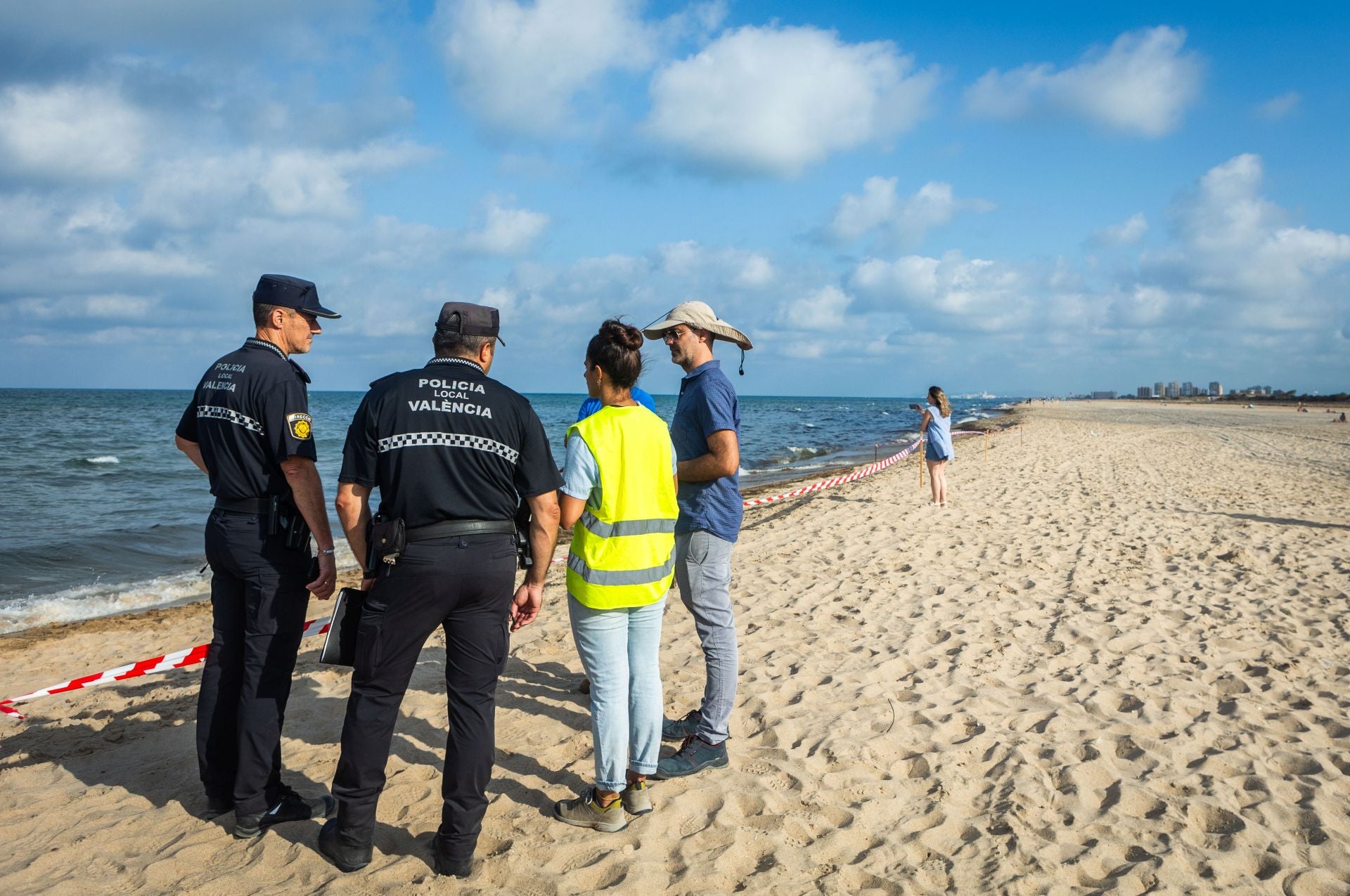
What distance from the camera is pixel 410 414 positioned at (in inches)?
106

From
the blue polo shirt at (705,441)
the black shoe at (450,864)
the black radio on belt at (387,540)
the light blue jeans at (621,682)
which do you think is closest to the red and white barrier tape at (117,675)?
the black shoe at (450,864)

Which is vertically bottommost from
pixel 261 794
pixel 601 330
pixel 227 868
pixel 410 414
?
pixel 227 868

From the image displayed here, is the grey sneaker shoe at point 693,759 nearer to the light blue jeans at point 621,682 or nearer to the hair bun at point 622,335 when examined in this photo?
the light blue jeans at point 621,682

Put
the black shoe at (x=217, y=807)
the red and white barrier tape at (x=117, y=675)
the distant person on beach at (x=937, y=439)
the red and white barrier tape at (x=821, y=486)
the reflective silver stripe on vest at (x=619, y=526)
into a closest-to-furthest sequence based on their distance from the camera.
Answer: the reflective silver stripe on vest at (x=619, y=526)
the black shoe at (x=217, y=807)
the red and white barrier tape at (x=117, y=675)
the distant person on beach at (x=937, y=439)
the red and white barrier tape at (x=821, y=486)

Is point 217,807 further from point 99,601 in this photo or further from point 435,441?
point 99,601

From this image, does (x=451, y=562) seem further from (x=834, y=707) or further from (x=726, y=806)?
(x=834, y=707)

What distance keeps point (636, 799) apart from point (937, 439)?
946 centimetres

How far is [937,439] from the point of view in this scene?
11648 mm

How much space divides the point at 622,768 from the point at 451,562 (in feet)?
3.90

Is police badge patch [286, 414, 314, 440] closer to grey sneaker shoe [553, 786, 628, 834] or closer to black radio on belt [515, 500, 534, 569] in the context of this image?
black radio on belt [515, 500, 534, 569]

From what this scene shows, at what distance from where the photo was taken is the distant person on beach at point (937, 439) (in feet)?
38.0

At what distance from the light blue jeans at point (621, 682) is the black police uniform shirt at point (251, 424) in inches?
51.1

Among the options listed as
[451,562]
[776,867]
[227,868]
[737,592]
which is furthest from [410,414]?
[737,592]

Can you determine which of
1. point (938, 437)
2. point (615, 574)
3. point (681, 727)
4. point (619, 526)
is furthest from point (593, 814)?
point (938, 437)
